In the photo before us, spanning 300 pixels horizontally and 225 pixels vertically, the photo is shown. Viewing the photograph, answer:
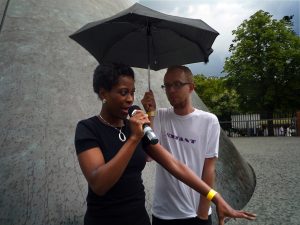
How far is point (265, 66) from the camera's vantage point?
2566 cm

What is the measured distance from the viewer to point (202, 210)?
6.90 ft

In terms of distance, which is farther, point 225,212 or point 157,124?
point 157,124

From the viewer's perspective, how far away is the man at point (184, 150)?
84.0 inches

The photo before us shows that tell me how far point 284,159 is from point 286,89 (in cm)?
1692

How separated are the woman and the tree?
24.6 m

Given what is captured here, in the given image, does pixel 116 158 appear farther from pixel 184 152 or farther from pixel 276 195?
pixel 276 195

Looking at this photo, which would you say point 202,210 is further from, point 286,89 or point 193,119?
point 286,89

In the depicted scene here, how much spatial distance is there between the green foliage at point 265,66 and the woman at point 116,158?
24597 millimetres

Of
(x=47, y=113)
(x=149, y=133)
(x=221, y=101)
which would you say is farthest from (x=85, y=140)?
(x=221, y=101)

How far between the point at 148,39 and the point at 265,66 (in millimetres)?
24661

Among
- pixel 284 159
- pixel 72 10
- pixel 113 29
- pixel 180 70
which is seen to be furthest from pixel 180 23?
pixel 284 159

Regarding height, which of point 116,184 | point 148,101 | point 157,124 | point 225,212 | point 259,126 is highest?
point 148,101

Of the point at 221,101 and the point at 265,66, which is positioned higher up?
the point at 265,66

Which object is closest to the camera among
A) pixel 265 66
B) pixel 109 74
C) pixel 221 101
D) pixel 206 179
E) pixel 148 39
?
pixel 109 74
